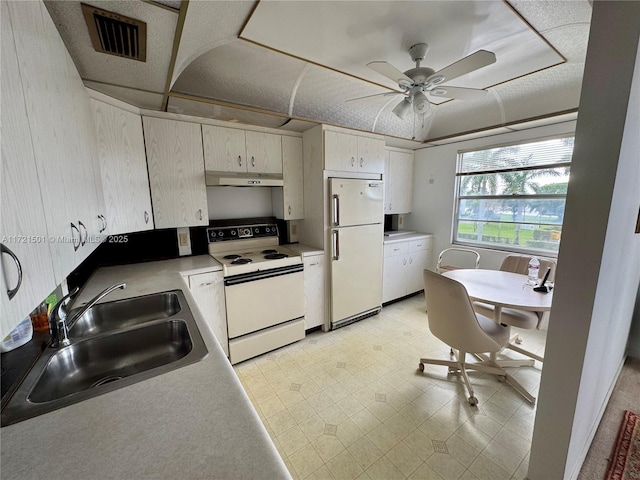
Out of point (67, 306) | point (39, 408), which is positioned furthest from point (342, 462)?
point (67, 306)

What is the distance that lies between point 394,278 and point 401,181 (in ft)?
5.17

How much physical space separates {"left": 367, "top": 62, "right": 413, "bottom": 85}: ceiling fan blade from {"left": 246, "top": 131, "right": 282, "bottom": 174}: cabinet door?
1348 mm

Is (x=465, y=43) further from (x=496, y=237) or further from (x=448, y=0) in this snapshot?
(x=496, y=237)

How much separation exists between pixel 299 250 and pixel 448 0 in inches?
90.1

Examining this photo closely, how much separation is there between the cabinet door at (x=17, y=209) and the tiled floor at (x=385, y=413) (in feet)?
5.22

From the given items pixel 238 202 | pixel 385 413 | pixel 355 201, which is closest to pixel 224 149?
pixel 238 202

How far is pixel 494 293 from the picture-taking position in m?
2.05

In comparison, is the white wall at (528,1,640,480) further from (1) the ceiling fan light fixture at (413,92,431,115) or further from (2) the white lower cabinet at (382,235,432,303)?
(2) the white lower cabinet at (382,235,432,303)

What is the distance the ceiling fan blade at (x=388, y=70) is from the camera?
1629mm

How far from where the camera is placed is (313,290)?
2.88 metres

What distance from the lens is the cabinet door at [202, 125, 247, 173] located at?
7.92 feet

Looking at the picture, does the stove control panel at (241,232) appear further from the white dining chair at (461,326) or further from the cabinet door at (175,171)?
the white dining chair at (461,326)

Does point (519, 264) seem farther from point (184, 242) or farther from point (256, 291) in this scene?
point (184, 242)

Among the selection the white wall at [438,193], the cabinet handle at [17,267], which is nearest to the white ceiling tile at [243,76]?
the cabinet handle at [17,267]
